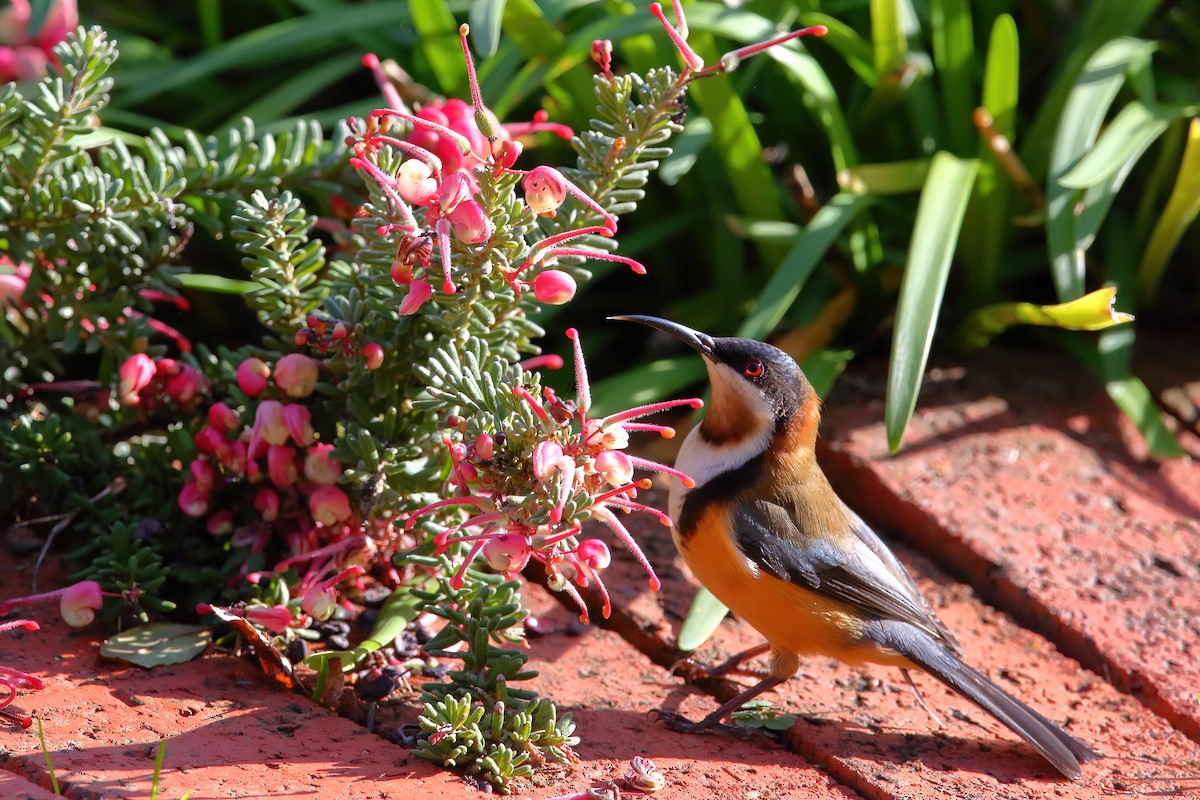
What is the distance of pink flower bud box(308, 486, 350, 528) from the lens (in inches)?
89.1

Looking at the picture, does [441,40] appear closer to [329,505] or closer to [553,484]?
[329,505]

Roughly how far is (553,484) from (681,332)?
704mm

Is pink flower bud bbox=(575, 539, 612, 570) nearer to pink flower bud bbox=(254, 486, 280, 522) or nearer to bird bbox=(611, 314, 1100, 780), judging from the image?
bird bbox=(611, 314, 1100, 780)

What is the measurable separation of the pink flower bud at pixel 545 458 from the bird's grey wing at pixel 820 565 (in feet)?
2.51

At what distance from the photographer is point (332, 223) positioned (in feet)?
8.55

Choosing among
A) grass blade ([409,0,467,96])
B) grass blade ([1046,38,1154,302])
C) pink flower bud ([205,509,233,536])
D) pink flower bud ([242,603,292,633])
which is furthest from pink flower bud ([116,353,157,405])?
grass blade ([1046,38,1154,302])

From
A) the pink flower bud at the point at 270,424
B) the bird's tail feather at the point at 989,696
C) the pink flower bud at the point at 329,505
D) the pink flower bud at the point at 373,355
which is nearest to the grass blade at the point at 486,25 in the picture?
the pink flower bud at the point at 373,355

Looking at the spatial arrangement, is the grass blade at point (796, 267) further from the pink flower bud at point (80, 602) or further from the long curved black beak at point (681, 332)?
the pink flower bud at point (80, 602)

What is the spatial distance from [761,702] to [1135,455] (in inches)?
62.8

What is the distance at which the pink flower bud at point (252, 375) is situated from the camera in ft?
7.74

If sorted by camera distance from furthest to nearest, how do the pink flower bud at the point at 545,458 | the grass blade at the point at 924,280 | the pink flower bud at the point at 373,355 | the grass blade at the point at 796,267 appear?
the grass blade at the point at 796,267 → the grass blade at the point at 924,280 → the pink flower bud at the point at 373,355 → the pink flower bud at the point at 545,458

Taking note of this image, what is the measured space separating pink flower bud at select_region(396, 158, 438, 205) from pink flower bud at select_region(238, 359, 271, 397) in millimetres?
566

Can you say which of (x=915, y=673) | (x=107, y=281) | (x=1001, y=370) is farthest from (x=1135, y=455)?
(x=107, y=281)

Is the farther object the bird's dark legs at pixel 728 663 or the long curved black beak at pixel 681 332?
the bird's dark legs at pixel 728 663
